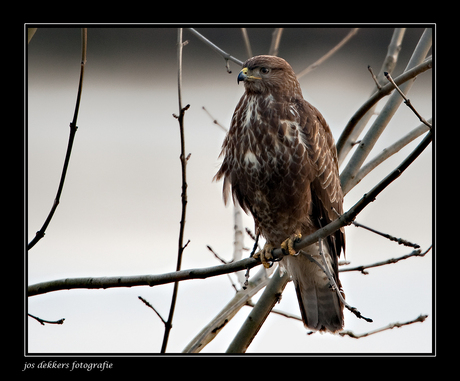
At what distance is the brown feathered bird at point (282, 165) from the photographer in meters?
3.20

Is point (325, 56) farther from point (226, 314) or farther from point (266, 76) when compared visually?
point (226, 314)

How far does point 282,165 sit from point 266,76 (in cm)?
75

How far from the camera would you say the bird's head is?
3518mm

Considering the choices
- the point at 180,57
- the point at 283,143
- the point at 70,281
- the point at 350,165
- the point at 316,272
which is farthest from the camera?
the point at 316,272

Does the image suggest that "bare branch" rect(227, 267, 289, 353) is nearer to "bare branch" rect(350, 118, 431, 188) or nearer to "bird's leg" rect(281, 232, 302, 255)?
"bird's leg" rect(281, 232, 302, 255)

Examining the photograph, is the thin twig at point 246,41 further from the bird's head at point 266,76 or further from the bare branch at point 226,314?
the bare branch at point 226,314

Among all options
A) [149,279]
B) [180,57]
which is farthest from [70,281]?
[180,57]

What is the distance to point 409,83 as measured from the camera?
11.5ft

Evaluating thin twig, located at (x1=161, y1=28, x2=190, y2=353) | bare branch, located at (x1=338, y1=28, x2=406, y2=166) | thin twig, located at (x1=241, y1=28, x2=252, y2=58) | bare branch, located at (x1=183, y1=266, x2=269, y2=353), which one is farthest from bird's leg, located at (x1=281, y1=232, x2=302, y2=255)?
thin twig, located at (x1=241, y1=28, x2=252, y2=58)

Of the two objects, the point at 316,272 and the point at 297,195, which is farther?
the point at 316,272

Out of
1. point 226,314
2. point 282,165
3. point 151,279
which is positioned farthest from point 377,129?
point 151,279

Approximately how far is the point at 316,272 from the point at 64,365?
78.5 inches

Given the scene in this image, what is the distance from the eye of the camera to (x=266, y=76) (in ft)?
11.7

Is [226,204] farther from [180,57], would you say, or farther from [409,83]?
[409,83]
